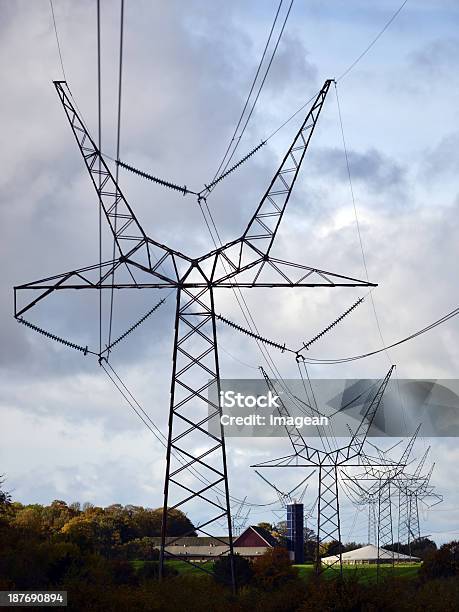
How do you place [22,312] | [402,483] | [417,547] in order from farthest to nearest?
1. [417,547]
2. [402,483]
3. [22,312]

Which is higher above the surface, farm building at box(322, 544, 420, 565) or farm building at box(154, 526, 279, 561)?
farm building at box(154, 526, 279, 561)

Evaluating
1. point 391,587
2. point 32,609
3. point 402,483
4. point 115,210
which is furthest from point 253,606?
point 402,483

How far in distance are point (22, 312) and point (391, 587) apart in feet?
65.5

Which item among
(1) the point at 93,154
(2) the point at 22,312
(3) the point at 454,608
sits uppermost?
(1) the point at 93,154

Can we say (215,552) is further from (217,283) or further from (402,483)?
(217,283)

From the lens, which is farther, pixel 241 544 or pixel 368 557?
pixel 241 544

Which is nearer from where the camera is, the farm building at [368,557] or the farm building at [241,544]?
the farm building at [368,557]

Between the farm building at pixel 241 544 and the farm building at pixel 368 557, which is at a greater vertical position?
the farm building at pixel 241 544

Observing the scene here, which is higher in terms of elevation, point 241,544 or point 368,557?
point 241,544

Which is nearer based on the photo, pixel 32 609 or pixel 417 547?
pixel 32 609

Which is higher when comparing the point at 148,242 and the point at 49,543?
the point at 148,242

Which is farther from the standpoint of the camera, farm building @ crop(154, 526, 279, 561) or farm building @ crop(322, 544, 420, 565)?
farm building @ crop(154, 526, 279, 561)

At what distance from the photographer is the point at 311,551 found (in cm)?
16850

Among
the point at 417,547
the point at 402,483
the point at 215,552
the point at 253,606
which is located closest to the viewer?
the point at 253,606
